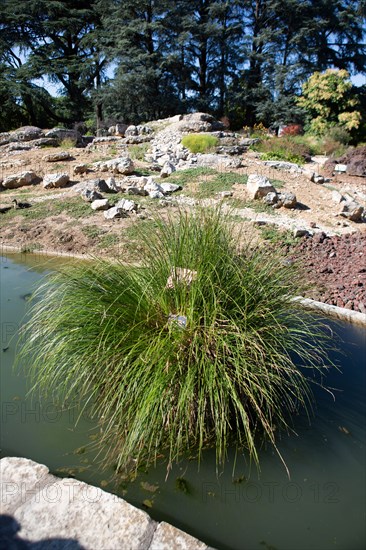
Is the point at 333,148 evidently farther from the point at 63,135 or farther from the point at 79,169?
the point at 63,135

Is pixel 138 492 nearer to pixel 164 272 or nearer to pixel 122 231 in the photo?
pixel 164 272

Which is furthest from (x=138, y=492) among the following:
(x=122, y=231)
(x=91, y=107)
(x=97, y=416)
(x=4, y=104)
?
(x=91, y=107)

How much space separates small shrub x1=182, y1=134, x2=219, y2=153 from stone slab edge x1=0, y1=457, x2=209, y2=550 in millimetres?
11276

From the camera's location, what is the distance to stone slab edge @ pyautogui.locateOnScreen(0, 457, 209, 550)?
145 centimetres

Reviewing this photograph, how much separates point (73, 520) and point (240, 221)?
5462mm

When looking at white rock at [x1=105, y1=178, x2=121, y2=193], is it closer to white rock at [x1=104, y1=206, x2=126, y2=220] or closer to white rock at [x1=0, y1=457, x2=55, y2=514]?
white rock at [x1=104, y1=206, x2=126, y2=220]

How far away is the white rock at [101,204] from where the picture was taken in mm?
7711

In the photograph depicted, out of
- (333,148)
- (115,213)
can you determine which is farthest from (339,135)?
(115,213)

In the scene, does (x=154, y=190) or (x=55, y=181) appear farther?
(x=55, y=181)

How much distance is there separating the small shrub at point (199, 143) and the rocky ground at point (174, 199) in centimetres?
24

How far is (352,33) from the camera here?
65.2ft

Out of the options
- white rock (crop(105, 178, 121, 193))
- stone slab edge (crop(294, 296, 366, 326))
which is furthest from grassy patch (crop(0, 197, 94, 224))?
stone slab edge (crop(294, 296, 366, 326))

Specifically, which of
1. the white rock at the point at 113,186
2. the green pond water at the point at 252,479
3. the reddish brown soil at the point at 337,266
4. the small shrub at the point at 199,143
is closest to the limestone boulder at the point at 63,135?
the small shrub at the point at 199,143

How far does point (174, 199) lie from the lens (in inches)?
313
